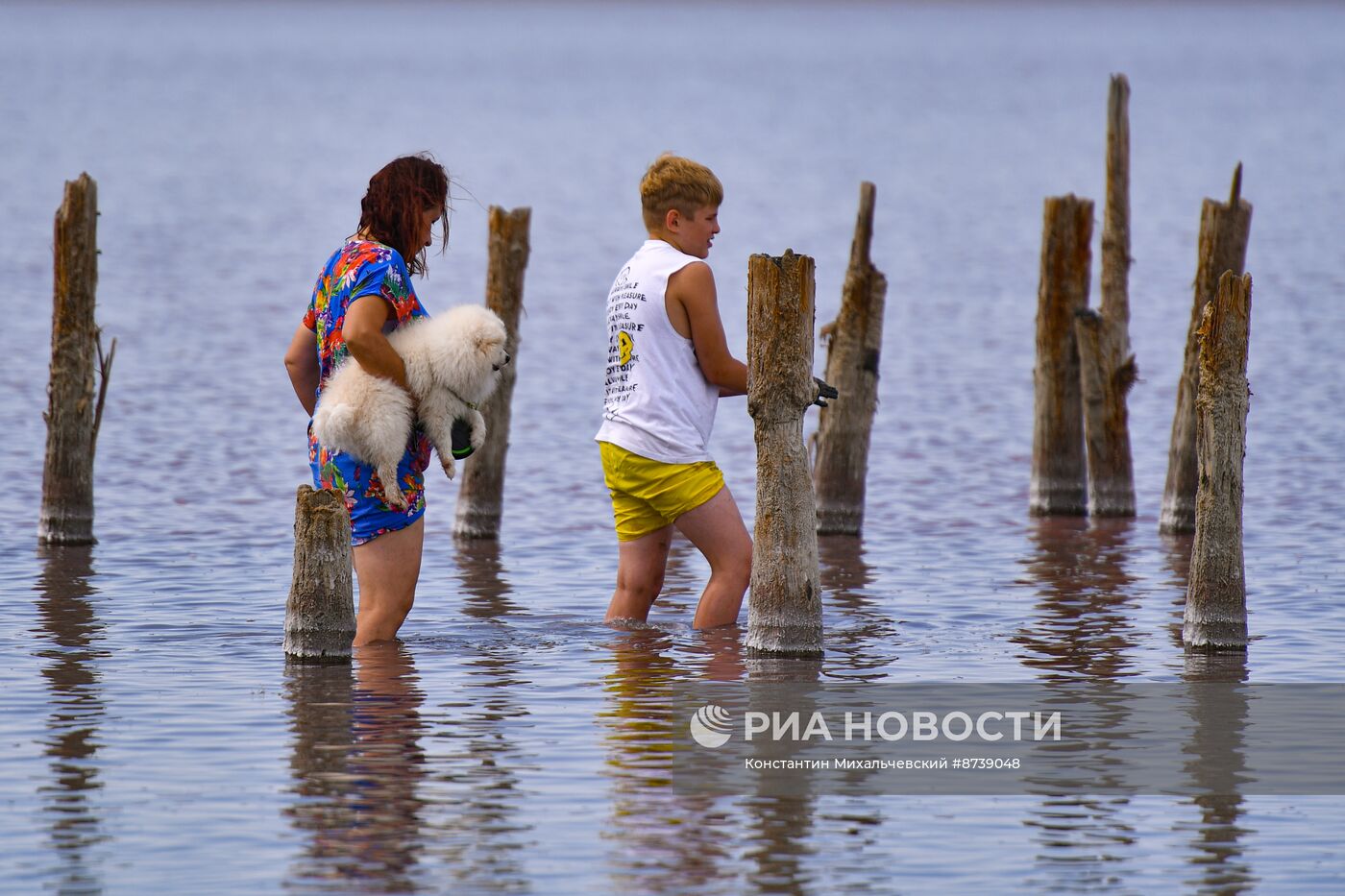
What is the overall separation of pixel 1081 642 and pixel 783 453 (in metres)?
2.43

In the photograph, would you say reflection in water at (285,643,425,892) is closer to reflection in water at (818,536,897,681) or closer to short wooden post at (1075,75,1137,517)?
reflection in water at (818,536,897,681)

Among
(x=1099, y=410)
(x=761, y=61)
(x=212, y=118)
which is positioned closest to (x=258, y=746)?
(x=1099, y=410)

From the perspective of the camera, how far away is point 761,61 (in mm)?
154250

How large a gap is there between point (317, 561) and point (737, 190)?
43837 millimetres

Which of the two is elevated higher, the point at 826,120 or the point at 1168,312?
the point at 826,120

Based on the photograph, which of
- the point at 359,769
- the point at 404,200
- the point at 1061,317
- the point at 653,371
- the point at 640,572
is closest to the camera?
the point at 359,769

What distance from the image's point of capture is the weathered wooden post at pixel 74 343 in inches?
509

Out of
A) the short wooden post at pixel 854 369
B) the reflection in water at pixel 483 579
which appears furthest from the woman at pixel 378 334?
the short wooden post at pixel 854 369

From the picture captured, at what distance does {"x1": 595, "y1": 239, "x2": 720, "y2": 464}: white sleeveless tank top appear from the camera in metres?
9.59

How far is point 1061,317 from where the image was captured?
1466 cm

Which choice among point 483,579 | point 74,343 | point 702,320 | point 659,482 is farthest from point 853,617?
point 74,343

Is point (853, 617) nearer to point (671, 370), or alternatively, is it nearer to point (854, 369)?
point (854, 369)

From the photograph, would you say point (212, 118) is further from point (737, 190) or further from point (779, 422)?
point (779, 422)

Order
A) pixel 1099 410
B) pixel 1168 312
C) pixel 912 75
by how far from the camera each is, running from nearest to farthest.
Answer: pixel 1099 410, pixel 1168 312, pixel 912 75
